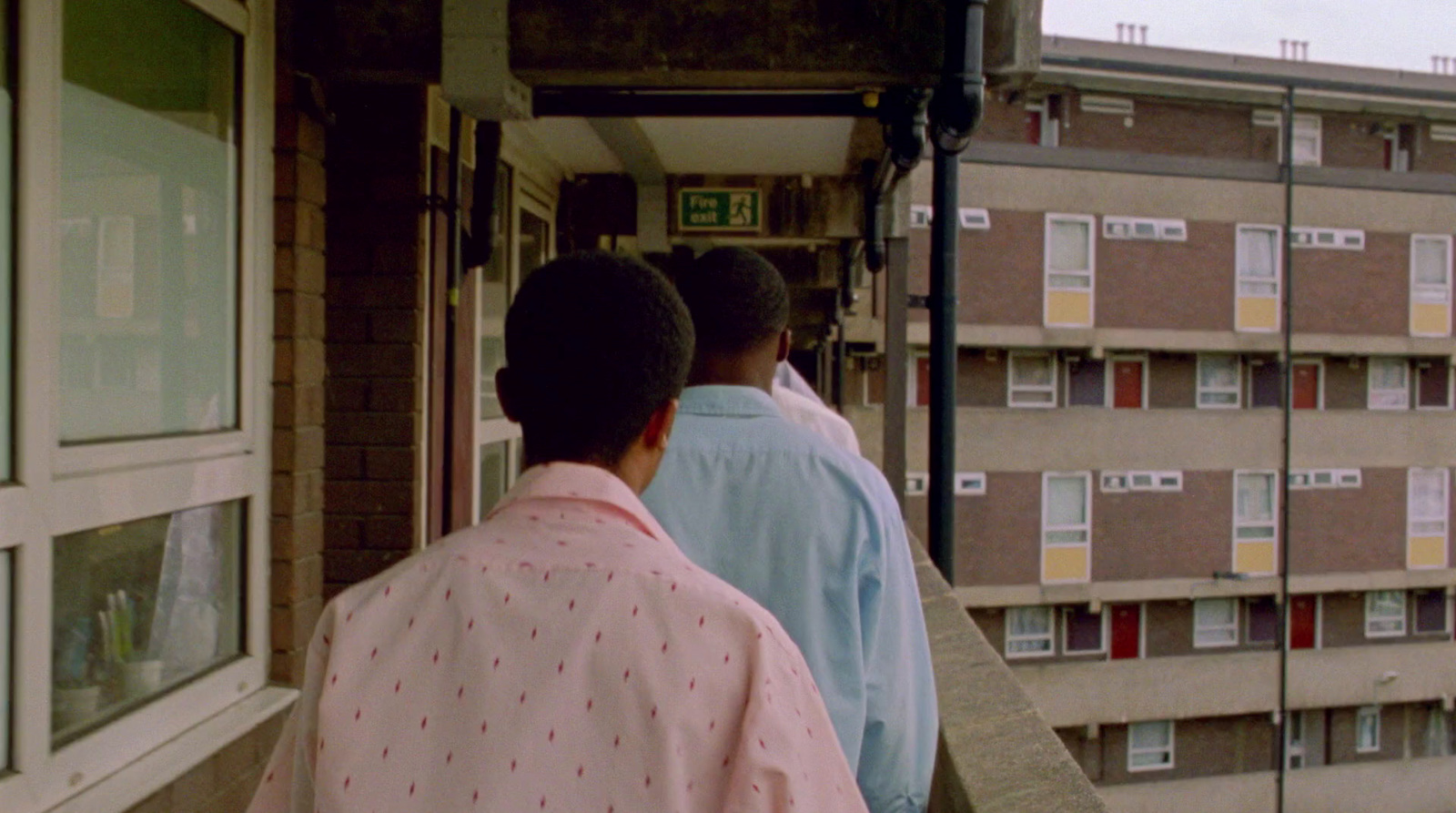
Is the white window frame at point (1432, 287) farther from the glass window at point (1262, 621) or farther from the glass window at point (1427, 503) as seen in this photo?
the glass window at point (1262, 621)

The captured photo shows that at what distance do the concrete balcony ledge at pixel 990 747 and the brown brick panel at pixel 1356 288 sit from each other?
20.9 meters

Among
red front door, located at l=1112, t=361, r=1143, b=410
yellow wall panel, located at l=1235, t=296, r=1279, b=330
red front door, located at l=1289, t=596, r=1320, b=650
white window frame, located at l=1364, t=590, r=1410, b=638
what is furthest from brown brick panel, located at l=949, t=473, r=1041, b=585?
white window frame, located at l=1364, t=590, r=1410, b=638

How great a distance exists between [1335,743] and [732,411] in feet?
79.8

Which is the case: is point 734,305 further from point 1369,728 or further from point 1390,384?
point 1369,728

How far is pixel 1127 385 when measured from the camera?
2228 cm

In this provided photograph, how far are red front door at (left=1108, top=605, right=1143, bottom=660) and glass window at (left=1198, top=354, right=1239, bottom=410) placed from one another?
12.5 feet

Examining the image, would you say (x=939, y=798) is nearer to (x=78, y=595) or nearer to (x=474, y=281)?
(x=78, y=595)

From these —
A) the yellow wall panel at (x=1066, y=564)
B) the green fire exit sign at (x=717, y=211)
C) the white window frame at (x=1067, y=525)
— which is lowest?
the yellow wall panel at (x=1066, y=564)

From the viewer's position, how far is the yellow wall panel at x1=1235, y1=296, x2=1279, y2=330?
22.2 meters

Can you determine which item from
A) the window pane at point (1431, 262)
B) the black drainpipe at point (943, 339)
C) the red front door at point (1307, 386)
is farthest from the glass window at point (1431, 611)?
the black drainpipe at point (943, 339)

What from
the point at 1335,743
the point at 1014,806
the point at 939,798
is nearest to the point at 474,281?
the point at 939,798

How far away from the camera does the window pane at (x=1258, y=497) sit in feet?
74.5

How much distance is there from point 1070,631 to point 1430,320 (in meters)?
8.84

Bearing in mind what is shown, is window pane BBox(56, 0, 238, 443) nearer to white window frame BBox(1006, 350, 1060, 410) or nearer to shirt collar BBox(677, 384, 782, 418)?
shirt collar BBox(677, 384, 782, 418)
